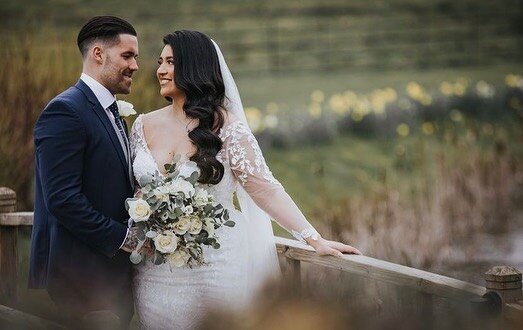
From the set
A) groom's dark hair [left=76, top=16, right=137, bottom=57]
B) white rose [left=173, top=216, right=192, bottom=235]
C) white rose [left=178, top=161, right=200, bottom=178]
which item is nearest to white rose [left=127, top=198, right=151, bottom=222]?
white rose [left=173, top=216, right=192, bottom=235]

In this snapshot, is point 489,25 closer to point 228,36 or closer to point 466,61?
point 466,61

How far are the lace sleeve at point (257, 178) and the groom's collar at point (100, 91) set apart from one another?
1.26 feet

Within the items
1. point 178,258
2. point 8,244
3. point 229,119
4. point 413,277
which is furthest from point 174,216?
point 8,244

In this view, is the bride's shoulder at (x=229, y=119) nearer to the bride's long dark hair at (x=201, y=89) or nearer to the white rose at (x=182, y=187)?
the bride's long dark hair at (x=201, y=89)

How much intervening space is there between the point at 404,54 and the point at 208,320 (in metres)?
12.3

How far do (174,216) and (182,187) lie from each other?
0.29 feet

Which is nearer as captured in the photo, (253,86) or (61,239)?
(61,239)

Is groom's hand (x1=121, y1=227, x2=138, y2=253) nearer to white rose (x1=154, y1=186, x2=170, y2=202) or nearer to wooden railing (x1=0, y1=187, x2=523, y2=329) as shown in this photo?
white rose (x1=154, y1=186, x2=170, y2=202)

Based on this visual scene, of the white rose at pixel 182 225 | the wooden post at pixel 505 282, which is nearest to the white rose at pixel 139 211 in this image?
the white rose at pixel 182 225

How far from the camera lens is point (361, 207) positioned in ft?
23.6

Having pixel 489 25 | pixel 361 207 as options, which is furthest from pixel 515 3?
pixel 361 207

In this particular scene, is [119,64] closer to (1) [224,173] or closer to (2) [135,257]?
(1) [224,173]

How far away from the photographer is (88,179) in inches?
122

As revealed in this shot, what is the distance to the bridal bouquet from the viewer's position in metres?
3.01
